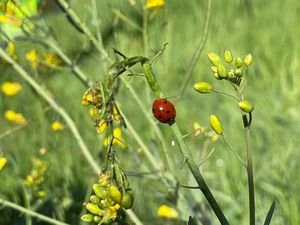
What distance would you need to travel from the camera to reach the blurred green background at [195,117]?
65.1 inches

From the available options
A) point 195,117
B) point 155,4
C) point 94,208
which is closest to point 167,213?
point 155,4

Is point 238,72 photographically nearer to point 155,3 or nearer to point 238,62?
point 238,62

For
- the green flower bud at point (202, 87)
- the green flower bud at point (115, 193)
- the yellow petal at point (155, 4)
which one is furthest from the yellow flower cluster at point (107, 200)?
the yellow petal at point (155, 4)

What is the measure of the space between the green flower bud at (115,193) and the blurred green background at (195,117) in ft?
1.35

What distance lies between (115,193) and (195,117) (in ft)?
5.58

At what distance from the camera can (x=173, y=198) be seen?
1.42 m

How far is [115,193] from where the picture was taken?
29.1 inches

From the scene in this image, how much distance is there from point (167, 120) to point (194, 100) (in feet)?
5.98

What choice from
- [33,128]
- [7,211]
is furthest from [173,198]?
[33,128]

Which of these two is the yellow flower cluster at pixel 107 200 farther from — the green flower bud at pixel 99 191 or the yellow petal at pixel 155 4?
the yellow petal at pixel 155 4

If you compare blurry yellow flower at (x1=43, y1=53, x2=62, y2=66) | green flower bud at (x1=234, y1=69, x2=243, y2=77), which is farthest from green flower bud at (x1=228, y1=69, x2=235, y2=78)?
blurry yellow flower at (x1=43, y1=53, x2=62, y2=66)

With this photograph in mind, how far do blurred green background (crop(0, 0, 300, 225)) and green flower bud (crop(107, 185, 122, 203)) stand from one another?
16.2 inches

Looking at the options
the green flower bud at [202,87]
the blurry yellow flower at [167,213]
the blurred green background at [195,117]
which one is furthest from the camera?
the blurred green background at [195,117]

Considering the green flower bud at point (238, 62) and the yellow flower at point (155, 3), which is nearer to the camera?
the green flower bud at point (238, 62)
